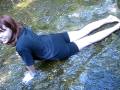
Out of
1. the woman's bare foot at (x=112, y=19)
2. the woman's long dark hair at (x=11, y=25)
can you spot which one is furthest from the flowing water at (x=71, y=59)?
the woman's long dark hair at (x=11, y=25)

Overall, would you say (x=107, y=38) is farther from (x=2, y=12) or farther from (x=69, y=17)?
(x=2, y=12)

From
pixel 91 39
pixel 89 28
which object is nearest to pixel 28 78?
pixel 91 39

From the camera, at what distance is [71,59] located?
435 centimetres

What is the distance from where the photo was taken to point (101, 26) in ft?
16.0

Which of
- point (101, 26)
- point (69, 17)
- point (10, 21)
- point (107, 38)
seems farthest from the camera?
point (69, 17)

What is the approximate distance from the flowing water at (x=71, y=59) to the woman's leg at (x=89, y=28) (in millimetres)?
269

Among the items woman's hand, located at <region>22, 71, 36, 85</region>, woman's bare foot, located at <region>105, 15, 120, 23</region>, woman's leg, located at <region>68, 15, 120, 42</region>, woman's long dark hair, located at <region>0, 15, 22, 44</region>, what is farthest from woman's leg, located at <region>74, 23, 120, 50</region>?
woman's long dark hair, located at <region>0, 15, 22, 44</region>

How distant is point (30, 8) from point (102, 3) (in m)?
1.53

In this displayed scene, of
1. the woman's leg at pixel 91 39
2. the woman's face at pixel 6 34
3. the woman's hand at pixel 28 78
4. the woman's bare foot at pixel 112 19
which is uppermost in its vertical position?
the woman's face at pixel 6 34

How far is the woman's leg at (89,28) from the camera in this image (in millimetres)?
4645

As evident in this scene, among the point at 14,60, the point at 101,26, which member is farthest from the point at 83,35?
the point at 14,60

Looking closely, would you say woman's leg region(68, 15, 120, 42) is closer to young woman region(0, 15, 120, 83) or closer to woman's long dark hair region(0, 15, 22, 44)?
young woman region(0, 15, 120, 83)

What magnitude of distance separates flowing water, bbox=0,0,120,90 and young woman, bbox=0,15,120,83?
9 cm

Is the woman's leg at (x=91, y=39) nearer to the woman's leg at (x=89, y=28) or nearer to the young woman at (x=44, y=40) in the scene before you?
the young woman at (x=44, y=40)
